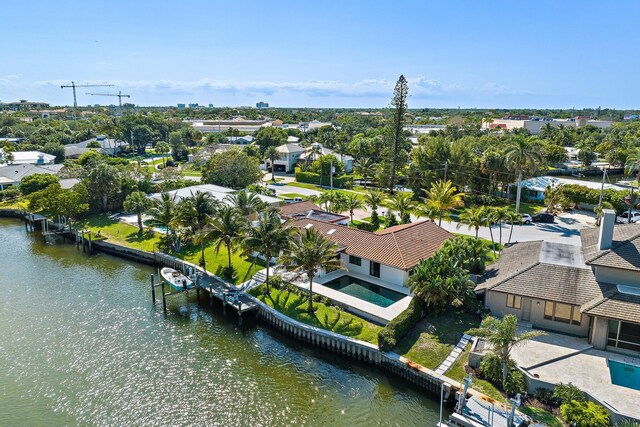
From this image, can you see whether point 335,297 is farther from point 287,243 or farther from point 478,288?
point 478,288

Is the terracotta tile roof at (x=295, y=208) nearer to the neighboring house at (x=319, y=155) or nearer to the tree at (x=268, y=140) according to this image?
the neighboring house at (x=319, y=155)

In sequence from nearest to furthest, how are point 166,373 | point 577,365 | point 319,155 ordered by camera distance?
1. point 577,365
2. point 166,373
3. point 319,155

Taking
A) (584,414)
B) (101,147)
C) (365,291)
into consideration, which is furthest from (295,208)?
(101,147)

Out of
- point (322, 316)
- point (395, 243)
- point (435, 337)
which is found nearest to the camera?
point (435, 337)

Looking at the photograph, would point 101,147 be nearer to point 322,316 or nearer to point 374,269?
point 374,269

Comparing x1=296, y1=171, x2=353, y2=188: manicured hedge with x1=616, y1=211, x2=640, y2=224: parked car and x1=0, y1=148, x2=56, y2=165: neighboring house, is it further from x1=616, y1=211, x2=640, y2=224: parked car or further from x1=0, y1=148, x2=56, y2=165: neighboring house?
x1=0, y1=148, x2=56, y2=165: neighboring house

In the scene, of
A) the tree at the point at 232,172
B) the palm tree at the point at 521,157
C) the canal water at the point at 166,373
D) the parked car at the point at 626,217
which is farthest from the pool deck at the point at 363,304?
the tree at the point at 232,172

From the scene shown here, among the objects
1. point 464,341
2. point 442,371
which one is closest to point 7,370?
point 442,371
